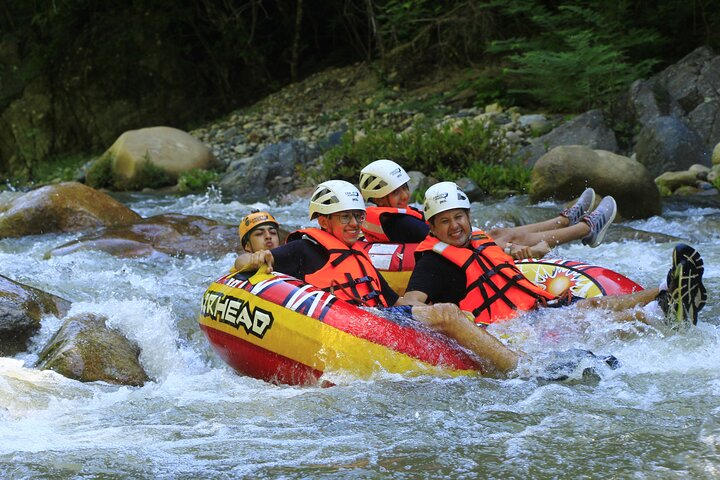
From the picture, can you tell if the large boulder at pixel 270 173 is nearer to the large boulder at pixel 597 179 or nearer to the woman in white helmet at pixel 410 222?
the large boulder at pixel 597 179

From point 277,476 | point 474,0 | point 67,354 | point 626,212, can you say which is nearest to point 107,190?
point 474,0

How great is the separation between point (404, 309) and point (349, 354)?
18.1 inches

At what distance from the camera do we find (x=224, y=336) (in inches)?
215

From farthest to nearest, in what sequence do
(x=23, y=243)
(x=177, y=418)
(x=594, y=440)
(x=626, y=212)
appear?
(x=626, y=212) < (x=23, y=243) < (x=177, y=418) < (x=594, y=440)

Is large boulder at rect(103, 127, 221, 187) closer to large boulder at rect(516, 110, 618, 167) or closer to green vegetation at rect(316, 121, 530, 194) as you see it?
green vegetation at rect(316, 121, 530, 194)

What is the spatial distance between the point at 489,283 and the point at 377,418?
1.56 m

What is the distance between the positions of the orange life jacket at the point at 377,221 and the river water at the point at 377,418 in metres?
1.45

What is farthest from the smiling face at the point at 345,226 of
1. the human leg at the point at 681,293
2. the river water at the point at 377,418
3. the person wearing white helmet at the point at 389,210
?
the human leg at the point at 681,293

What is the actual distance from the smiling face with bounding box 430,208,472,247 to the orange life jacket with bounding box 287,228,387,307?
52cm

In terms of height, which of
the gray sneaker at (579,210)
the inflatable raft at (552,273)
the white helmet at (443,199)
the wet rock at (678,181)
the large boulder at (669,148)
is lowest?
the wet rock at (678,181)

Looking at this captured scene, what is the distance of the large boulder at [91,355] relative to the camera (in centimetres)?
540

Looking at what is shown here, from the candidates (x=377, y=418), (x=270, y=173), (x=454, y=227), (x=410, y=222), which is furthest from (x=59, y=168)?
(x=377, y=418)

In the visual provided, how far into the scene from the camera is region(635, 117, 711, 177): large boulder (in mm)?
11586

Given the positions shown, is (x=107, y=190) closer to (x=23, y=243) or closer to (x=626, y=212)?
(x=23, y=243)
